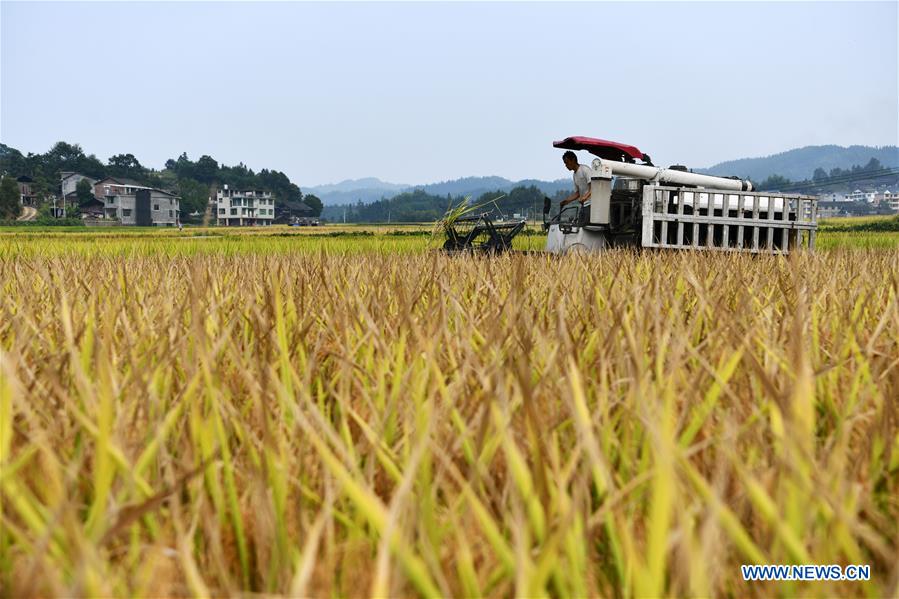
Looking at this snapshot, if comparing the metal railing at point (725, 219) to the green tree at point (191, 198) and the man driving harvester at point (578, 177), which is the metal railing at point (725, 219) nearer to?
the man driving harvester at point (578, 177)

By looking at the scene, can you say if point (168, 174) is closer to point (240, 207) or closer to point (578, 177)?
point (240, 207)

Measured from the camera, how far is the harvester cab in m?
7.69

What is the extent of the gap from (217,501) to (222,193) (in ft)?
436

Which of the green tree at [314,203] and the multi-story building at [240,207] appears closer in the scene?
the multi-story building at [240,207]

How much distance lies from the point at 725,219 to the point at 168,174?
165707 millimetres

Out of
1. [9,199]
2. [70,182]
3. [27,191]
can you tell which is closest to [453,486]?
[9,199]

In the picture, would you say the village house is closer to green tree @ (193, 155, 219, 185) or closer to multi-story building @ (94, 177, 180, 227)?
multi-story building @ (94, 177, 180, 227)

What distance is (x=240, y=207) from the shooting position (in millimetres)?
120938

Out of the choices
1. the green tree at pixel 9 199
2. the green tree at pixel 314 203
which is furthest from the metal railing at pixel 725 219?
the green tree at pixel 314 203

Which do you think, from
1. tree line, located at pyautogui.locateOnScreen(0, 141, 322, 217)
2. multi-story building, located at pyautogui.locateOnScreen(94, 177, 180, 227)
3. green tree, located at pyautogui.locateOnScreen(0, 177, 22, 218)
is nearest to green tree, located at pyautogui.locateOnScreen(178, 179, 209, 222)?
tree line, located at pyautogui.locateOnScreen(0, 141, 322, 217)

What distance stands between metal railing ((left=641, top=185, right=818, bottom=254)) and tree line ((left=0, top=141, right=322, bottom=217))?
127279 mm

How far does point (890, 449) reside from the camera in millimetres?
938

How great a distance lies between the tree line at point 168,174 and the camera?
128 m

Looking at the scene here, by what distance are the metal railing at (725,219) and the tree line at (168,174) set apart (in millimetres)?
127279
